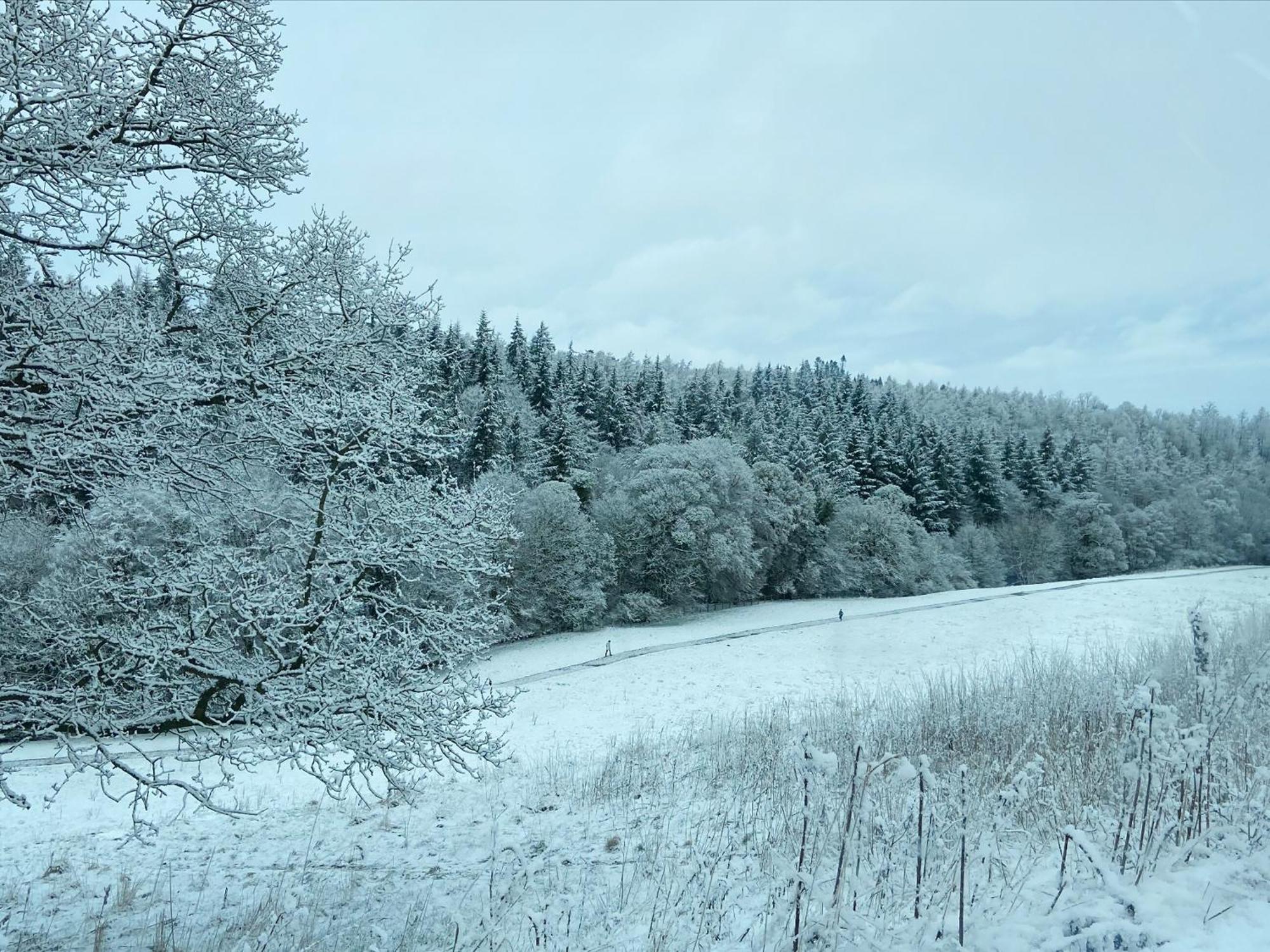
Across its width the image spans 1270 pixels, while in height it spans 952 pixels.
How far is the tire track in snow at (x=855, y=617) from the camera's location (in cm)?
2675

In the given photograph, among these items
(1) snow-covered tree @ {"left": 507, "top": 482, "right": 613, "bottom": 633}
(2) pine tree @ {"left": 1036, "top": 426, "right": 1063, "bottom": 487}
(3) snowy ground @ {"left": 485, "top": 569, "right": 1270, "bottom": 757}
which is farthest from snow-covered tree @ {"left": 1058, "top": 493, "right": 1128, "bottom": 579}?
(1) snow-covered tree @ {"left": 507, "top": 482, "right": 613, "bottom": 633}

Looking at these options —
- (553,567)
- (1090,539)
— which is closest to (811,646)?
(553,567)

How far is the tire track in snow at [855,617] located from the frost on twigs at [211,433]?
2136cm

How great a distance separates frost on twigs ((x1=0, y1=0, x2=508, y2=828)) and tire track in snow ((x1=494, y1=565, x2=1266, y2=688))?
2136 cm

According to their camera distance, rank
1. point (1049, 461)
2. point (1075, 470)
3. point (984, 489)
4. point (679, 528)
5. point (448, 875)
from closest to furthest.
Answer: point (448, 875)
point (679, 528)
point (984, 489)
point (1075, 470)
point (1049, 461)

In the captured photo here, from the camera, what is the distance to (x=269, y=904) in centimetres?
486

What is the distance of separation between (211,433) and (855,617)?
105 feet

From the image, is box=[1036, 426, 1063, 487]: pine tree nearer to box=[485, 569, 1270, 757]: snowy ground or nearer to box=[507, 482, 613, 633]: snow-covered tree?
box=[485, 569, 1270, 757]: snowy ground

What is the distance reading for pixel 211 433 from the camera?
4949 millimetres

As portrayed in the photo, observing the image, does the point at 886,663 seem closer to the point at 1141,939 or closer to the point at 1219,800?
the point at 1219,800

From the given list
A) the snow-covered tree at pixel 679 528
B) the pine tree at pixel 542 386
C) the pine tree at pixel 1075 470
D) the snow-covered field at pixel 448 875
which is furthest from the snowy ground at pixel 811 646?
the pine tree at pixel 542 386

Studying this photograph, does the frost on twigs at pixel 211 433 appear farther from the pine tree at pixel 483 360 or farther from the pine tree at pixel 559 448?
the pine tree at pixel 483 360

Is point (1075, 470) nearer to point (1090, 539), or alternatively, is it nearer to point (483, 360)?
point (1090, 539)

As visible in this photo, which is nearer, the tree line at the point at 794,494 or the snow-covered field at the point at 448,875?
the snow-covered field at the point at 448,875
